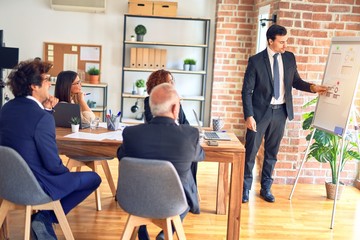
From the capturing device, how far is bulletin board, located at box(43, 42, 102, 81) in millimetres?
6762

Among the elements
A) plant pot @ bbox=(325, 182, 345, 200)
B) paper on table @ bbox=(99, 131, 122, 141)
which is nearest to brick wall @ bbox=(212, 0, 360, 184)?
plant pot @ bbox=(325, 182, 345, 200)

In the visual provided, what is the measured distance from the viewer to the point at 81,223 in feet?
11.6

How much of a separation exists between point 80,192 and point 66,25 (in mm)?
4409

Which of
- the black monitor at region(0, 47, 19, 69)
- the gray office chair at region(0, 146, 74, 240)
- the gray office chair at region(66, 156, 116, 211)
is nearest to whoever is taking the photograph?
the gray office chair at region(0, 146, 74, 240)

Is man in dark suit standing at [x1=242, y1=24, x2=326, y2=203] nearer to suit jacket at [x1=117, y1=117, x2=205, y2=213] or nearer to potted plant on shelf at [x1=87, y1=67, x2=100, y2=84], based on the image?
suit jacket at [x1=117, y1=117, x2=205, y2=213]

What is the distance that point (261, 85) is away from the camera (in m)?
4.15

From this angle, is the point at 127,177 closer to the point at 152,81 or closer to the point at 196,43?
the point at 152,81

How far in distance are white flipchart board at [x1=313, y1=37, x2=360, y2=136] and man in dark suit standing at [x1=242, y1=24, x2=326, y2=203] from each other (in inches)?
5.3

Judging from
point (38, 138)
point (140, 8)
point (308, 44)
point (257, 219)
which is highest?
point (140, 8)

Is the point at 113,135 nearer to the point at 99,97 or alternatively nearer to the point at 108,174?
the point at 108,174

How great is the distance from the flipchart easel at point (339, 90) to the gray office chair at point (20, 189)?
230 centimetres

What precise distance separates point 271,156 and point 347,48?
1.25 meters

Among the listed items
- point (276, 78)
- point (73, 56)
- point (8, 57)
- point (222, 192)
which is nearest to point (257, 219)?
point (222, 192)

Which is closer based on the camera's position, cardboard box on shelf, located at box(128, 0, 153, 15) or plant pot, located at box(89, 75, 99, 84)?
cardboard box on shelf, located at box(128, 0, 153, 15)
